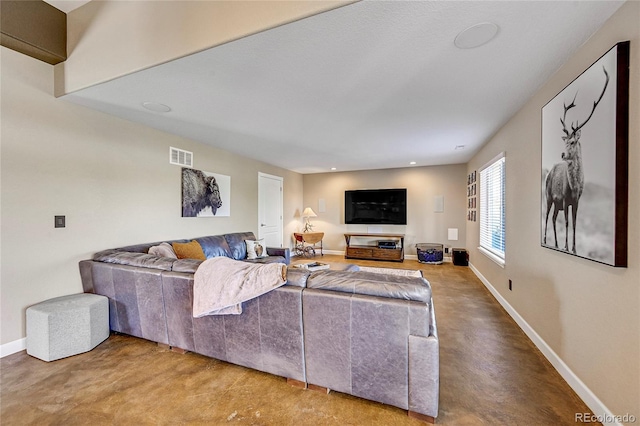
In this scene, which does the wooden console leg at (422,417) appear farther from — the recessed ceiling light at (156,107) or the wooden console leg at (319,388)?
the recessed ceiling light at (156,107)

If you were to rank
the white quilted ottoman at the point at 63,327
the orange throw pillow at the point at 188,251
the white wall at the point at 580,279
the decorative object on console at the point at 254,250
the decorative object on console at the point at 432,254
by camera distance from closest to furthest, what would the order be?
the white wall at the point at 580,279 → the white quilted ottoman at the point at 63,327 → the orange throw pillow at the point at 188,251 → the decorative object on console at the point at 254,250 → the decorative object on console at the point at 432,254

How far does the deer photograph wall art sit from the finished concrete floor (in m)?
0.98

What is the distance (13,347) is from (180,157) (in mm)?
2583

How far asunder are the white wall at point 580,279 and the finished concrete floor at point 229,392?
0.28 meters

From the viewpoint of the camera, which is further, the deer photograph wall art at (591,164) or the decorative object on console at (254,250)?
the decorative object on console at (254,250)

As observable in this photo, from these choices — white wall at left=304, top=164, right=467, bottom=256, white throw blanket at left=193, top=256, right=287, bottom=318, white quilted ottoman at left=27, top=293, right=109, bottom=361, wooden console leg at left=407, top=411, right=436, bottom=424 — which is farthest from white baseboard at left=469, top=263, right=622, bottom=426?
white quilted ottoman at left=27, top=293, right=109, bottom=361

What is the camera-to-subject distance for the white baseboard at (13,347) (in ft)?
7.01

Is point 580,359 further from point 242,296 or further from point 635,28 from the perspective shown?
point 242,296

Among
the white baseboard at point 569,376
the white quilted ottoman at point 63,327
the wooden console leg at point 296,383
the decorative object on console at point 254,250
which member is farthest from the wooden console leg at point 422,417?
the decorative object on console at point 254,250

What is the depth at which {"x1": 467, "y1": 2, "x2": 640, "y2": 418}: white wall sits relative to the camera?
1.28 m

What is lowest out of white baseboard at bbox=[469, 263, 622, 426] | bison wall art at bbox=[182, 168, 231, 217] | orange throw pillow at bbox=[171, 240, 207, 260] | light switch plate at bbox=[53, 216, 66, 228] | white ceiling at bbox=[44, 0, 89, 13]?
white baseboard at bbox=[469, 263, 622, 426]

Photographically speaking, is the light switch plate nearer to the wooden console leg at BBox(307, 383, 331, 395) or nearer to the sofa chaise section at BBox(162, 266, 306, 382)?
the sofa chaise section at BBox(162, 266, 306, 382)

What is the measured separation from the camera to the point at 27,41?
2.12 meters

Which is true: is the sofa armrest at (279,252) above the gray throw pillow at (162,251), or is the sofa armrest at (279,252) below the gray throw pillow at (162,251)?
below
